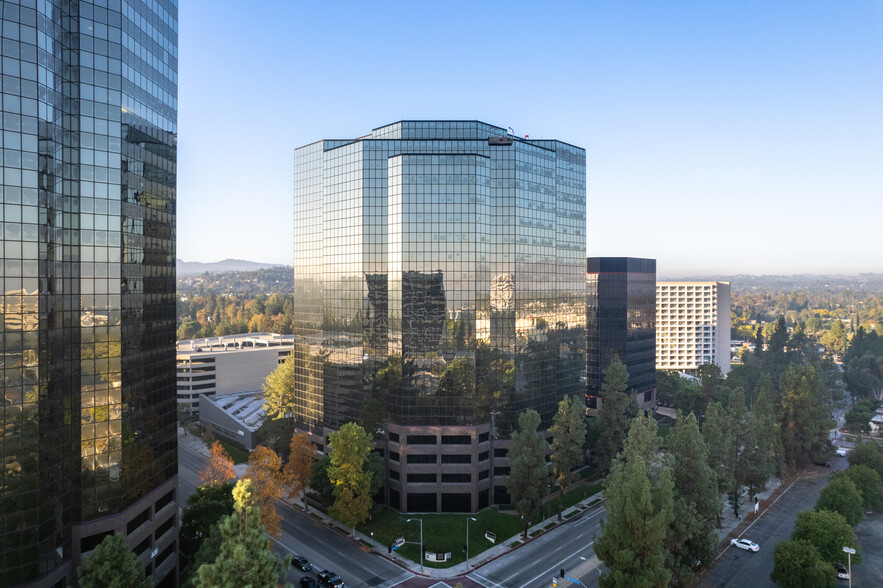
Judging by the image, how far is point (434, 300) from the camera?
9069cm

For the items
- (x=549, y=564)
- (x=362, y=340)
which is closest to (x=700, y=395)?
(x=549, y=564)

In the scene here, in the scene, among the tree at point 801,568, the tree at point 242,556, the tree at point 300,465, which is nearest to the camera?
the tree at point 242,556

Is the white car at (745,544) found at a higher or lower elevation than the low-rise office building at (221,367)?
lower

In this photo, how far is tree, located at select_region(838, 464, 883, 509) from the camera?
273 ft

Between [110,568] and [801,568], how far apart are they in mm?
70489

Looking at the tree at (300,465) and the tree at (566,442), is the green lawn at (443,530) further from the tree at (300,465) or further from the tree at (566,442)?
the tree at (300,465)

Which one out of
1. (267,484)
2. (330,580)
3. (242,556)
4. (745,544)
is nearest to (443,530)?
(330,580)

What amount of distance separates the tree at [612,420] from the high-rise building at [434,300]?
876cm

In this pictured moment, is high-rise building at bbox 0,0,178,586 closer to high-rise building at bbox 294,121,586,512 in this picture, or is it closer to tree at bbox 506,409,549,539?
high-rise building at bbox 294,121,586,512

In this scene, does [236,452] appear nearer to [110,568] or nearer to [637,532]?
[110,568]

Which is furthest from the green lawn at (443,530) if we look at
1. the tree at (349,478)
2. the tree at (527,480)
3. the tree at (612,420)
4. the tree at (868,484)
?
the tree at (868,484)

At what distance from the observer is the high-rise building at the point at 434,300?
88.9m

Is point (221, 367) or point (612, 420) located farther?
point (221, 367)

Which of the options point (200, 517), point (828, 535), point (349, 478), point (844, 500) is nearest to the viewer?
point (828, 535)
